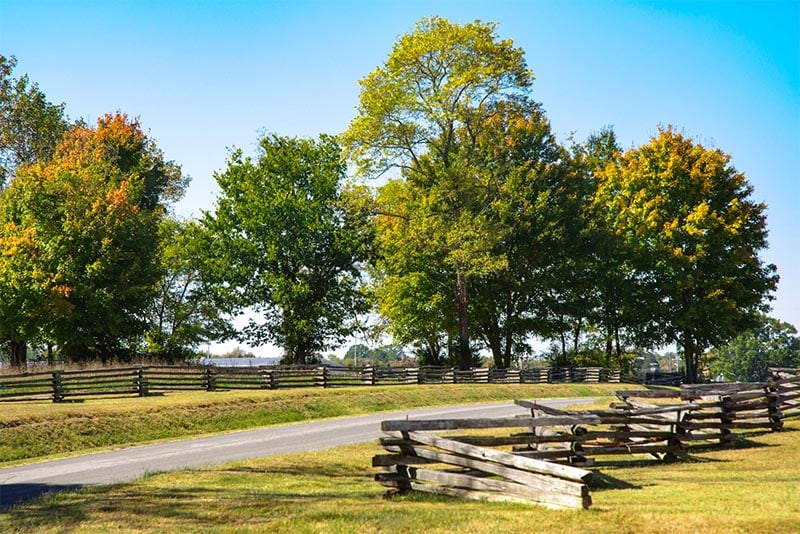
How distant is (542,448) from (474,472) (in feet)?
13.9

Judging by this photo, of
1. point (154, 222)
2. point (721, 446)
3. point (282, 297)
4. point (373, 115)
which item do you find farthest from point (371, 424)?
point (154, 222)

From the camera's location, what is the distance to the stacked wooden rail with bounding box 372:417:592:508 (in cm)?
1200

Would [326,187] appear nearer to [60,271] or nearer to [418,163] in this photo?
[418,163]

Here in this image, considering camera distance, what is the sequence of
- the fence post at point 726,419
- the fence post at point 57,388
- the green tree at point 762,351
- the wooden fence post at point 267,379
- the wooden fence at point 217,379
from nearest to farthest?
the fence post at point 726,419 → the fence post at point 57,388 → the wooden fence at point 217,379 → the wooden fence post at point 267,379 → the green tree at point 762,351

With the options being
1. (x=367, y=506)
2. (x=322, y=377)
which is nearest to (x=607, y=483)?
(x=367, y=506)

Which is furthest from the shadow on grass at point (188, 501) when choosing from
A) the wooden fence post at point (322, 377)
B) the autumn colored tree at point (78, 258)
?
the autumn colored tree at point (78, 258)

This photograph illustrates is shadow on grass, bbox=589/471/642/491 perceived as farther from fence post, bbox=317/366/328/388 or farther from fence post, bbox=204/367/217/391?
fence post, bbox=317/366/328/388

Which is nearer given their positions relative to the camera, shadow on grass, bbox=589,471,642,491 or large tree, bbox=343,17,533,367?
shadow on grass, bbox=589,471,642,491

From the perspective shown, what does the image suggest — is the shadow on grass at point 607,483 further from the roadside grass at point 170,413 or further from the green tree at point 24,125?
the green tree at point 24,125

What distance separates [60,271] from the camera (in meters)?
45.6

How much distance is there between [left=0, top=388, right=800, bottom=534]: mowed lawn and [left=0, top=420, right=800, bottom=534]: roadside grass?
0.02 metres

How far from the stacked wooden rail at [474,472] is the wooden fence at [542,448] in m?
0.02

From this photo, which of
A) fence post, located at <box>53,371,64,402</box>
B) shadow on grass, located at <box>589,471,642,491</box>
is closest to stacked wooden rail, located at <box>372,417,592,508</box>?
shadow on grass, located at <box>589,471,642,491</box>

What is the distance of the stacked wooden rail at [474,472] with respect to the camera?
1200cm
